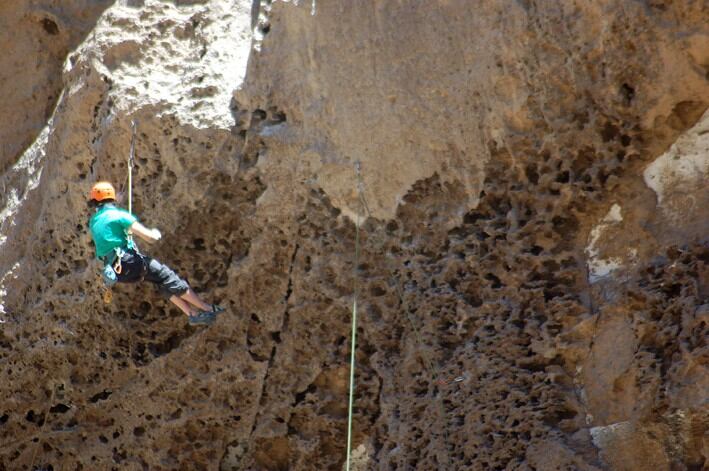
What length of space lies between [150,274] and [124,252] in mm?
174

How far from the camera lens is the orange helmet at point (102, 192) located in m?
5.70

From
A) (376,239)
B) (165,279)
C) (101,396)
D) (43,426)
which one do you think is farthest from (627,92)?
(43,426)

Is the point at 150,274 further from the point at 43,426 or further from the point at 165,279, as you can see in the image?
the point at 43,426

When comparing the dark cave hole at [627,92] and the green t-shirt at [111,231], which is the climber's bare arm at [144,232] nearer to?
the green t-shirt at [111,231]

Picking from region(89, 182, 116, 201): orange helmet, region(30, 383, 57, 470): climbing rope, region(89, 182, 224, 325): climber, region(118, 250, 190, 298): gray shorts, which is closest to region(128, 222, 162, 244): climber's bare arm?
region(89, 182, 224, 325): climber

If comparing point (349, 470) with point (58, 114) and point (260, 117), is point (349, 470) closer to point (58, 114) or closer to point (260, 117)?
point (260, 117)

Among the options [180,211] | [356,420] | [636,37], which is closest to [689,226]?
[636,37]

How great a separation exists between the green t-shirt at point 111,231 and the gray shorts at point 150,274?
0.08 m

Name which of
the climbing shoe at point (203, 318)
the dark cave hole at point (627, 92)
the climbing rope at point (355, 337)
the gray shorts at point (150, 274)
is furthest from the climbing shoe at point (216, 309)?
the dark cave hole at point (627, 92)

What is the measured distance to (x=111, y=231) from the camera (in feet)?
18.3

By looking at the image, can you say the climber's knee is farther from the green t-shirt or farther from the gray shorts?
the green t-shirt

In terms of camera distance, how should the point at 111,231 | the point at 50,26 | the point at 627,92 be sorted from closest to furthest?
the point at 627,92 → the point at 111,231 → the point at 50,26

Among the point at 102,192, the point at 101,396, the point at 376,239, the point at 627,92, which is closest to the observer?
the point at 627,92

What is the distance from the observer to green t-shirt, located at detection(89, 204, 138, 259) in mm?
5582
